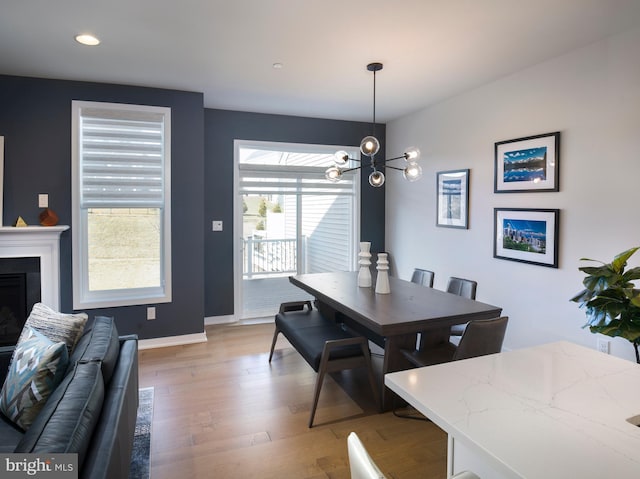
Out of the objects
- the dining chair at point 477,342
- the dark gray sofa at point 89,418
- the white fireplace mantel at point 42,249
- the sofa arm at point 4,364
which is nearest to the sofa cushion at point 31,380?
the dark gray sofa at point 89,418

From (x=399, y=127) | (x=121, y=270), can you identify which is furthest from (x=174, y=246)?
(x=399, y=127)

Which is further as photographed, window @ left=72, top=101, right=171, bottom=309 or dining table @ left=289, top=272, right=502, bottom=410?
window @ left=72, top=101, right=171, bottom=309

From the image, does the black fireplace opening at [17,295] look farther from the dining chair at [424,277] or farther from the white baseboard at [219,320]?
the dining chair at [424,277]

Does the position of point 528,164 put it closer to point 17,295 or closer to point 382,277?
point 382,277

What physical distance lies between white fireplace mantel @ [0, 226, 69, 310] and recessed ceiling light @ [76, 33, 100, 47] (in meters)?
1.64

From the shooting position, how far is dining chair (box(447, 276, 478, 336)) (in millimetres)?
3414

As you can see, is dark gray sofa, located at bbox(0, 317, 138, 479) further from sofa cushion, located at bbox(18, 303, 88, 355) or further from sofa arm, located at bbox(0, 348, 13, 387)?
sofa arm, located at bbox(0, 348, 13, 387)

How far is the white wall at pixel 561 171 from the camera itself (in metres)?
2.80

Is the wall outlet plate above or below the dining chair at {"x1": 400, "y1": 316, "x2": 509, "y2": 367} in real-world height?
above

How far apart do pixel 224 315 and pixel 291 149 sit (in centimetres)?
232

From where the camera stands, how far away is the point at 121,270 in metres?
4.09

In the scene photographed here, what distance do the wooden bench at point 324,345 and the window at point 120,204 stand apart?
165cm

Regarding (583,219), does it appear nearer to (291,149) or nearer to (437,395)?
(437,395)

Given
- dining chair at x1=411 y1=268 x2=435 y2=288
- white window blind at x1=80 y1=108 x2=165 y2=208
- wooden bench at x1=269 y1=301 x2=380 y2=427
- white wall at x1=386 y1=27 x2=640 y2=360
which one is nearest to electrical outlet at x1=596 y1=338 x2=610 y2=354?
white wall at x1=386 y1=27 x2=640 y2=360
